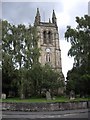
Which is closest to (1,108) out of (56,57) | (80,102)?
(80,102)

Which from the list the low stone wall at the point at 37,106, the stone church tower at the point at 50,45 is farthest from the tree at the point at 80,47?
the stone church tower at the point at 50,45

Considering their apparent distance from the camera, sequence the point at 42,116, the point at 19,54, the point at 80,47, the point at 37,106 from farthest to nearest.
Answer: the point at 19,54 → the point at 80,47 → the point at 37,106 → the point at 42,116

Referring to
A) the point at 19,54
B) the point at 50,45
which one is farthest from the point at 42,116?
the point at 50,45

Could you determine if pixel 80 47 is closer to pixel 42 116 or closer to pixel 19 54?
pixel 19 54

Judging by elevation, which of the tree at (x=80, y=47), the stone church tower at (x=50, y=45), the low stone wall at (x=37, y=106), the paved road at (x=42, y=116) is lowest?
the paved road at (x=42, y=116)

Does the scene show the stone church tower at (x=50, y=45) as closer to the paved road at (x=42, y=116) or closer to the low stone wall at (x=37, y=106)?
the low stone wall at (x=37, y=106)

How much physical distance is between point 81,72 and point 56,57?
1981 inches

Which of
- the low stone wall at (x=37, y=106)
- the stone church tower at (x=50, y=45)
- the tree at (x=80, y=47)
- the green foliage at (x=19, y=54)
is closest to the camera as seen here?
the low stone wall at (x=37, y=106)

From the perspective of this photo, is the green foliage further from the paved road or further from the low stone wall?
the paved road

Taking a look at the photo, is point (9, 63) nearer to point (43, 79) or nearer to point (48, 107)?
point (43, 79)

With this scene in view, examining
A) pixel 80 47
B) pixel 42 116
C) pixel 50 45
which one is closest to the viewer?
pixel 42 116

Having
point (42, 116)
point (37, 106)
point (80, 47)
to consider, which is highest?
point (80, 47)

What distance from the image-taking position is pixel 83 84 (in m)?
41.8

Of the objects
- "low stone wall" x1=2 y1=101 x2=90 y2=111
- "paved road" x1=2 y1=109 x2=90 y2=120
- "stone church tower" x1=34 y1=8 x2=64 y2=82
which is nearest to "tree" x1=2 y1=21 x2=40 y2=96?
"low stone wall" x1=2 y1=101 x2=90 y2=111
